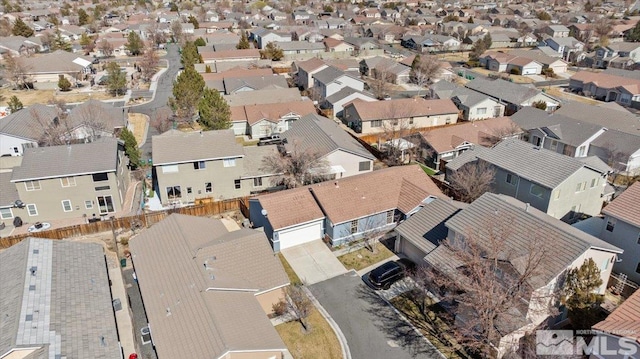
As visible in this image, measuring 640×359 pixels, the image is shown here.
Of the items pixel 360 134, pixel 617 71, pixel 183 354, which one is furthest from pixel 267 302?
pixel 617 71

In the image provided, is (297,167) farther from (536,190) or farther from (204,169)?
(536,190)

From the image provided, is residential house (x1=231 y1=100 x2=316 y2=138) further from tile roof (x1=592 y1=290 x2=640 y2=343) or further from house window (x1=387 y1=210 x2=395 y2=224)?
tile roof (x1=592 y1=290 x2=640 y2=343)

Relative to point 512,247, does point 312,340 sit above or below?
below

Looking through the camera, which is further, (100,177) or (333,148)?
(333,148)

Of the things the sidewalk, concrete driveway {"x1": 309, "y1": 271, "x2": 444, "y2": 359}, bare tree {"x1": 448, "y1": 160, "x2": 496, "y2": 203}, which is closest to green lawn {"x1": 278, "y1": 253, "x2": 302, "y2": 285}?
concrete driveway {"x1": 309, "y1": 271, "x2": 444, "y2": 359}

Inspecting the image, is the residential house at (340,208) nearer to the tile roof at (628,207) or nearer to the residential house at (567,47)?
the tile roof at (628,207)

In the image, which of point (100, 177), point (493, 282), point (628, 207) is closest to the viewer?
point (493, 282)

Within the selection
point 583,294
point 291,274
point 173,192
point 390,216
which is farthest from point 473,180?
point 173,192
